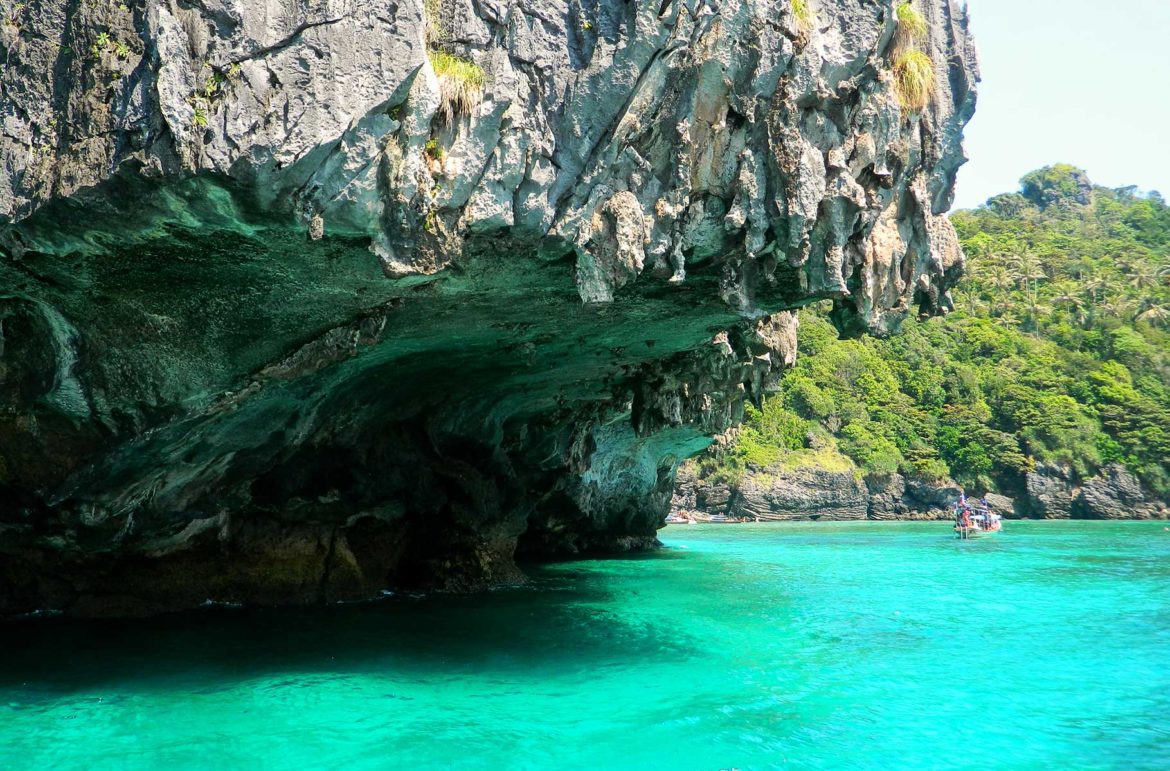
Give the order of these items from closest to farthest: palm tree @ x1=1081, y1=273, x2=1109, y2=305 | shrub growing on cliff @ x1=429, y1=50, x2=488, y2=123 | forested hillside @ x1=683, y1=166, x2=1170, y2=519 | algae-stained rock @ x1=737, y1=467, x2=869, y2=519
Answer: shrub growing on cliff @ x1=429, y1=50, x2=488, y2=123, algae-stained rock @ x1=737, y1=467, x2=869, y2=519, forested hillside @ x1=683, y1=166, x2=1170, y2=519, palm tree @ x1=1081, y1=273, x2=1109, y2=305

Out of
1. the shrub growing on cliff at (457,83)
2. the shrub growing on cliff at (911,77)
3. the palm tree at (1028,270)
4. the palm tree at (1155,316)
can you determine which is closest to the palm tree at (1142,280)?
the palm tree at (1155,316)

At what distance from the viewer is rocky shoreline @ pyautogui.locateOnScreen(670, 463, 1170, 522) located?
196ft

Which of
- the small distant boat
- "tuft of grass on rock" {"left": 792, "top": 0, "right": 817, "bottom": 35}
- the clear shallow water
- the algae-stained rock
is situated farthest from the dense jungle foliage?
"tuft of grass on rock" {"left": 792, "top": 0, "right": 817, "bottom": 35}

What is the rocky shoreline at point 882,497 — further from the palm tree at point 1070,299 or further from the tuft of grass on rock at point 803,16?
the tuft of grass on rock at point 803,16

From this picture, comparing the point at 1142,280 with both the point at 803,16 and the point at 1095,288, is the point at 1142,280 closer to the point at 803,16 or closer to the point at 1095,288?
the point at 1095,288

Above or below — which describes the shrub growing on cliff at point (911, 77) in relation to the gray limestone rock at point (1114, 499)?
above

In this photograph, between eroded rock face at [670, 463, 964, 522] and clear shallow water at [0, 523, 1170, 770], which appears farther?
eroded rock face at [670, 463, 964, 522]

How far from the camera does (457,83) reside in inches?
316

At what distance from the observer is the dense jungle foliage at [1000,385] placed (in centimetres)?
6206

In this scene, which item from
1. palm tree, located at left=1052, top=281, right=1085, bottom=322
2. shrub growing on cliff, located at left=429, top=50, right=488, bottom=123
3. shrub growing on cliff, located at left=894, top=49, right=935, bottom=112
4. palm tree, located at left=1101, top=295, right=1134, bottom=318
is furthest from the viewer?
palm tree, located at left=1052, top=281, right=1085, bottom=322

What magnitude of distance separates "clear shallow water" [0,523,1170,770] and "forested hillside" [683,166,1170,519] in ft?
136

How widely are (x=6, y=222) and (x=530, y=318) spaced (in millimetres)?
6042

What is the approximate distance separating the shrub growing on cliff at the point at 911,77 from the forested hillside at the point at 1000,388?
159ft

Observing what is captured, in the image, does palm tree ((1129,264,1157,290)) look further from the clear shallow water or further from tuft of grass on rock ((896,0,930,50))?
tuft of grass on rock ((896,0,930,50))
